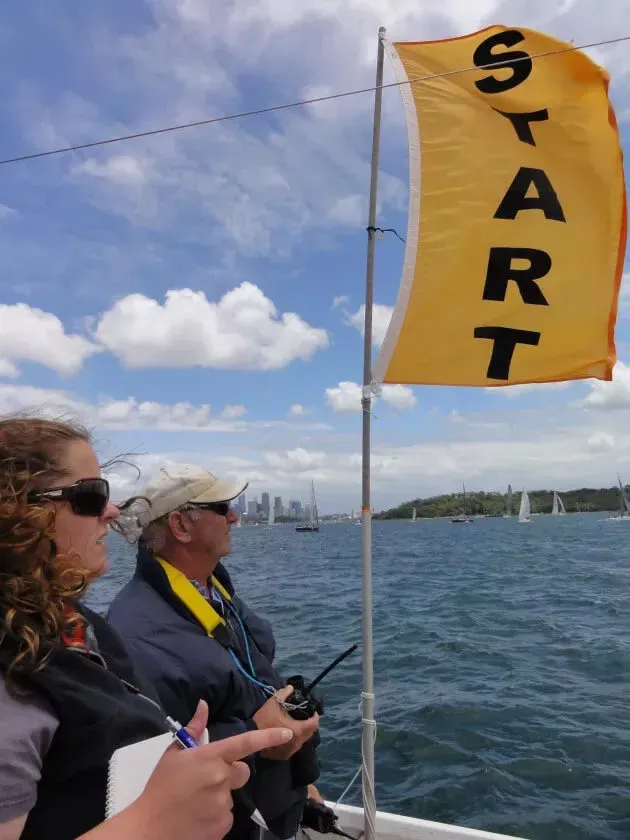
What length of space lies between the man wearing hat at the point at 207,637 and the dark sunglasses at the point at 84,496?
0.63m

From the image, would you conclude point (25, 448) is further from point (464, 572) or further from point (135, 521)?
point (464, 572)

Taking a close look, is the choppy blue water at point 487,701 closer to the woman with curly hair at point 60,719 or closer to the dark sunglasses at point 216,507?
the dark sunglasses at point 216,507

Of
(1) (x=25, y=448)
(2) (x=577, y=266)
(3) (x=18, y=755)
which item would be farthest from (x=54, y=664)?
(2) (x=577, y=266)

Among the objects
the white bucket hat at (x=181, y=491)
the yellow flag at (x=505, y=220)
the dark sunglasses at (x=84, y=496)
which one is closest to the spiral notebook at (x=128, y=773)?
→ the dark sunglasses at (x=84, y=496)

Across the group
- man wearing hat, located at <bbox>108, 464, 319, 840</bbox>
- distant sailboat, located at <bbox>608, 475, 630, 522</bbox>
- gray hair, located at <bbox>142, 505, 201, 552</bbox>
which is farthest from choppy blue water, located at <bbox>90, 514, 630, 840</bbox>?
distant sailboat, located at <bbox>608, 475, 630, 522</bbox>

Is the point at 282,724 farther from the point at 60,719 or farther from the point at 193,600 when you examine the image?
the point at 60,719

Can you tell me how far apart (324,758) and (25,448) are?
21.5 ft

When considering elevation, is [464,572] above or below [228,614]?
below

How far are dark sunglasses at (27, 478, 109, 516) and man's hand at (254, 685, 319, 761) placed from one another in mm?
1262

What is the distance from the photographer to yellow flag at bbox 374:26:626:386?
346cm

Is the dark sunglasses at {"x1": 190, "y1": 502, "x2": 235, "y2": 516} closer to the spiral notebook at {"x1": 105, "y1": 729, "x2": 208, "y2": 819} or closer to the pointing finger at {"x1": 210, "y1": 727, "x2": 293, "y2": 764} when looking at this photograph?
the spiral notebook at {"x1": 105, "y1": 729, "x2": 208, "y2": 819}

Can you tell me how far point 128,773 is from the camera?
46.2 inches

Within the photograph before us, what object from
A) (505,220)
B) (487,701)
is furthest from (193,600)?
(487,701)

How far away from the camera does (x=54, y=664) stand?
1137 millimetres
